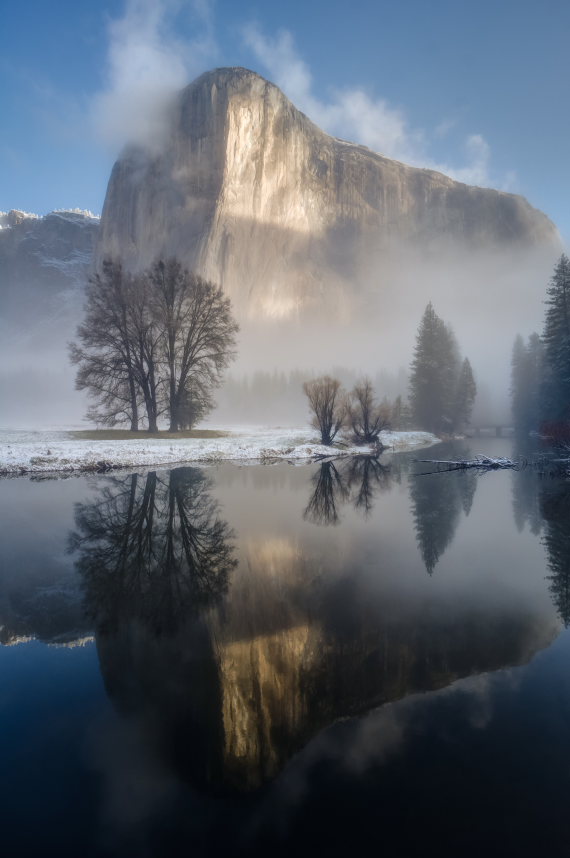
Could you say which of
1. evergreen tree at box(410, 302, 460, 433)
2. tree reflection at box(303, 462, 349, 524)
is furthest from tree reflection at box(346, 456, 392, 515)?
evergreen tree at box(410, 302, 460, 433)

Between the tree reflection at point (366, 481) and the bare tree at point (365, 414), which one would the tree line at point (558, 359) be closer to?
the bare tree at point (365, 414)

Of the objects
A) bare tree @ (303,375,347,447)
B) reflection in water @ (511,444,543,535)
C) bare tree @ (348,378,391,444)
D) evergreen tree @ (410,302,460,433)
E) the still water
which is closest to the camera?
the still water

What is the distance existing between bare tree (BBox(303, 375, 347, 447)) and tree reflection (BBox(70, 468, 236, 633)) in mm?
18274

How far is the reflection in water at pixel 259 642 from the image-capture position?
135 inches

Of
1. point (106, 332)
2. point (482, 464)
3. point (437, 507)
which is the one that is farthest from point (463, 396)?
point (437, 507)

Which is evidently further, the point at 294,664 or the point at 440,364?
the point at 440,364

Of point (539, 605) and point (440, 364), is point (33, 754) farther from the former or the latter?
point (440, 364)

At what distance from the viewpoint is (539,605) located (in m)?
5.86

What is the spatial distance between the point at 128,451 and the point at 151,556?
59.3 ft

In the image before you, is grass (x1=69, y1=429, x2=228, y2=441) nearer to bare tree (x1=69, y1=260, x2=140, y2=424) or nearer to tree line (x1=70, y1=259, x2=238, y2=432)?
tree line (x1=70, y1=259, x2=238, y2=432)

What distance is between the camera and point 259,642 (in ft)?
15.9

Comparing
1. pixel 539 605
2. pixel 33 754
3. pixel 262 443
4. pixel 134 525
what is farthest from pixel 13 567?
pixel 262 443

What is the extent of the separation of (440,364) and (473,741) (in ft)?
177

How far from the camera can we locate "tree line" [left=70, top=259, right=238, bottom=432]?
30.4 metres
